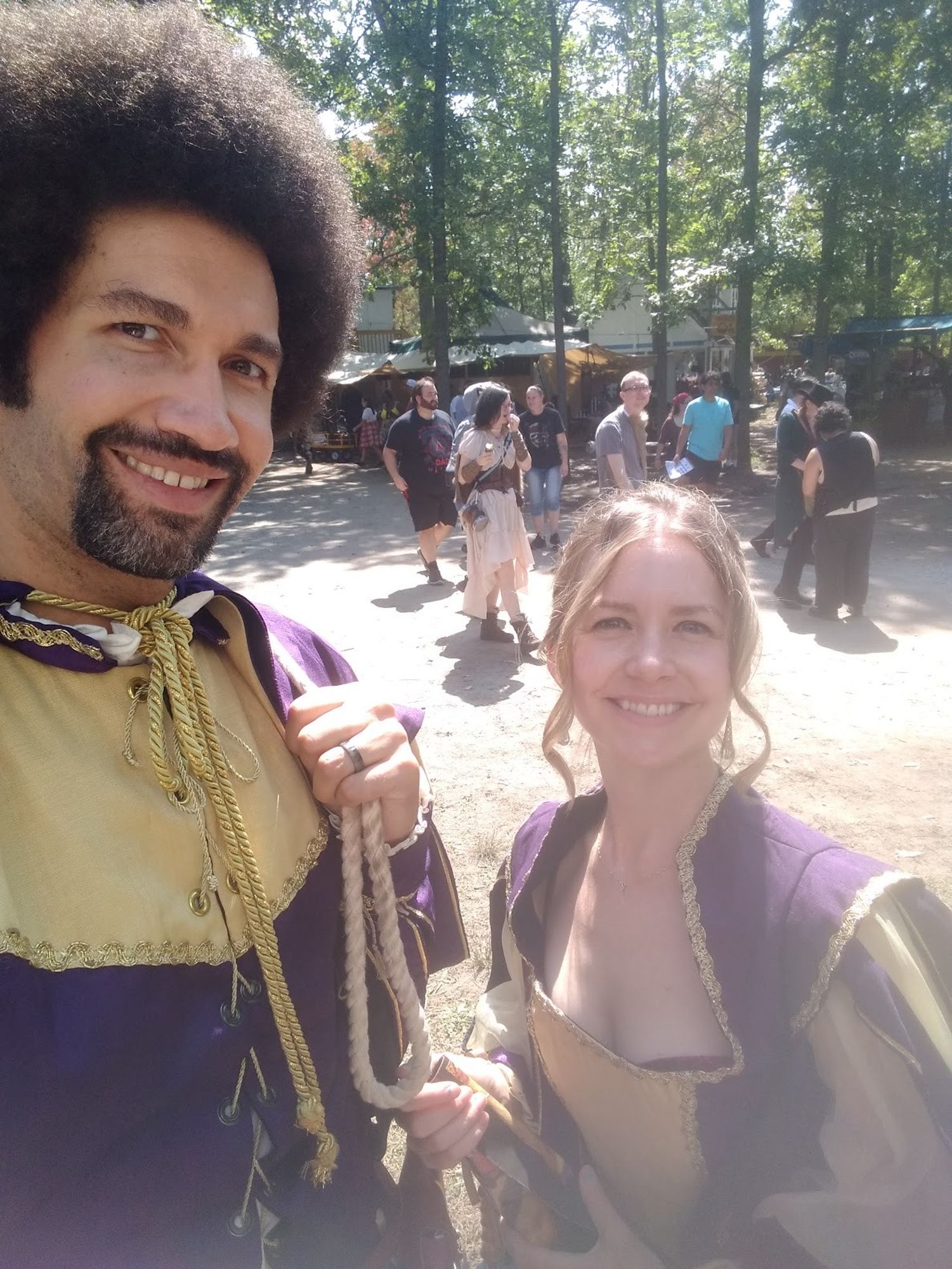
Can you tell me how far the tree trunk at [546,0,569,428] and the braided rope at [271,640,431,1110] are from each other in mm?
15892

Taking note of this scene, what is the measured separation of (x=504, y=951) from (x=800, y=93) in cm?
1672

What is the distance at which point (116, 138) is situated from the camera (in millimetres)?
1263

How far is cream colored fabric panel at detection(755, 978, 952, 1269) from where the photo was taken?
118 cm

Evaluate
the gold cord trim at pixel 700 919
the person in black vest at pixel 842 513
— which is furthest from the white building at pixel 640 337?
the gold cord trim at pixel 700 919

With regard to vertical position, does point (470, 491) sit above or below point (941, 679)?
above

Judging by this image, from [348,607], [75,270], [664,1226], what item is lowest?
[348,607]

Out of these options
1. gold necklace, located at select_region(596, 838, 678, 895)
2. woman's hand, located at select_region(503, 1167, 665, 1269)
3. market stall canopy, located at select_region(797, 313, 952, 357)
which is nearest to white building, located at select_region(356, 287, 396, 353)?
market stall canopy, located at select_region(797, 313, 952, 357)

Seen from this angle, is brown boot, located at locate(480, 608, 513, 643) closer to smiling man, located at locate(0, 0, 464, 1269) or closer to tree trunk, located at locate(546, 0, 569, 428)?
smiling man, located at locate(0, 0, 464, 1269)

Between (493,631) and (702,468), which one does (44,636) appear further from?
(702,468)

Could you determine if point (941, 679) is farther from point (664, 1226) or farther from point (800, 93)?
point (800, 93)

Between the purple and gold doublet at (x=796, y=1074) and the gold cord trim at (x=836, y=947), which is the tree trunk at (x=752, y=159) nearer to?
the purple and gold doublet at (x=796, y=1074)

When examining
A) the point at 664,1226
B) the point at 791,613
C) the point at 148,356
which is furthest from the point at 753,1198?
the point at 791,613

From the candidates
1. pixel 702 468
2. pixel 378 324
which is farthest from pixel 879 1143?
pixel 378 324

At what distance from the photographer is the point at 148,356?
1134 mm
